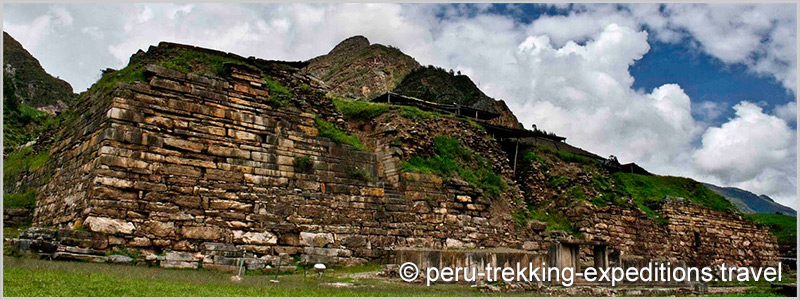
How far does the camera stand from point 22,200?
1645cm

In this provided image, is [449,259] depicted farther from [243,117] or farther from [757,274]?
[757,274]

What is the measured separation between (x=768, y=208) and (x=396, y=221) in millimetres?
135932

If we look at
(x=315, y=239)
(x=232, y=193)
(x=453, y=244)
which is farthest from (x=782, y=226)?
(x=232, y=193)

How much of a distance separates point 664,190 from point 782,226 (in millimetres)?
14836

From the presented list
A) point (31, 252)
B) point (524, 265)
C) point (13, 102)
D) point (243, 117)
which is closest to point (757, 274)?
point (524, 265)

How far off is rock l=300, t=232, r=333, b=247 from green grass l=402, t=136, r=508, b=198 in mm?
3535

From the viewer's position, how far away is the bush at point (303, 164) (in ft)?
52.1

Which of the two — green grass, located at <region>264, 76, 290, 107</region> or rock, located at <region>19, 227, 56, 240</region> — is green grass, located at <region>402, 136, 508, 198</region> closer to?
green grass, located at <region>264, 76, 290, 107</region>

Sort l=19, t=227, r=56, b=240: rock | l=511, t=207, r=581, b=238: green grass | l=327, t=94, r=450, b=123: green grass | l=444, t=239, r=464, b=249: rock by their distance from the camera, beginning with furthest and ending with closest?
l=511, t=207, r=581, b=238: green grass, l=327, t=94, r=450, b=123: green grass, l=444, t=239, r=464, b=249: rock, l=19, t=227, r=56, b=240: rock

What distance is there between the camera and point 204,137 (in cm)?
1473

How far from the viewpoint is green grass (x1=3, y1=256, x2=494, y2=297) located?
340 inches

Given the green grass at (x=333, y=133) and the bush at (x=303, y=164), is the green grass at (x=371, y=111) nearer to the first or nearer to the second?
the green grass at (x=333, y=133)

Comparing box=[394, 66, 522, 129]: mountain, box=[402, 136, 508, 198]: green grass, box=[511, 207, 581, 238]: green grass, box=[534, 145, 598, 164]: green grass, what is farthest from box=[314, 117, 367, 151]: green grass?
box=[394, 66, 522, 129]: mountain
